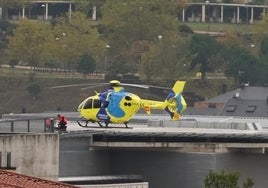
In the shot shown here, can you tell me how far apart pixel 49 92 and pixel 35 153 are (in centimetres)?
9034

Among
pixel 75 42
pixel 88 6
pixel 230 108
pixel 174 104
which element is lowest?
pixel 230 108

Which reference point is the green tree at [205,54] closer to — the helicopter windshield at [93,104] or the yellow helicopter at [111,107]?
the yellow helicopter at [111,107]

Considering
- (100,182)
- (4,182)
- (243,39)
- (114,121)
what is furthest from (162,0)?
(4,182)

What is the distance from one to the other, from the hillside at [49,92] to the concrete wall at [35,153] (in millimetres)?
80502

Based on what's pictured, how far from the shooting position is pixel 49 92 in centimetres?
14212

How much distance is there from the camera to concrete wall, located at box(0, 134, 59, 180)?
170 ft

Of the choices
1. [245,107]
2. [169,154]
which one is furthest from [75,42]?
[169,154]

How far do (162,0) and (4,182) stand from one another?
133401mm

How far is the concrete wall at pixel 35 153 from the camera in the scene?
51.8 metres

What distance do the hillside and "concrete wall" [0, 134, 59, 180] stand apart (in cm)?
8050

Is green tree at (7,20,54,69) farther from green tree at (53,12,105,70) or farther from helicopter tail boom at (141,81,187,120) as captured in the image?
helicopter tail boom at (141,81,187,120)

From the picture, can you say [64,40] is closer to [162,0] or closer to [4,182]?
[162,0]

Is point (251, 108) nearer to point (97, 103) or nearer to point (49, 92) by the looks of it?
point (49, 92)

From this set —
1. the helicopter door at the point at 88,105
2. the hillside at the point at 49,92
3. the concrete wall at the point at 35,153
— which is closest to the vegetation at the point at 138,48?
the hillside at the point at 49,92
